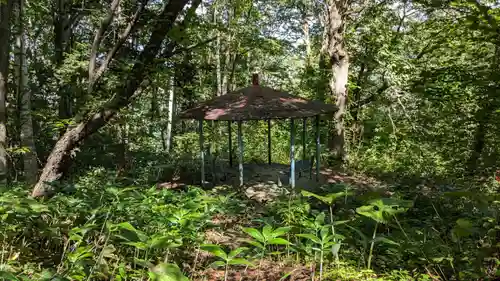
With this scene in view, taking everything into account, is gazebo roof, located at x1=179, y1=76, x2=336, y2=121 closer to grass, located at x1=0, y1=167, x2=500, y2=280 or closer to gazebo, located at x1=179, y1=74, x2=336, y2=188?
gazebo, located at x1=179, y1=74, x2=336, y2=188

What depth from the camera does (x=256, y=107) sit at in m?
8.21

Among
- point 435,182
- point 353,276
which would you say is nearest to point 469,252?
point 353,276

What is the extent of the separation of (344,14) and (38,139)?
34.3ft

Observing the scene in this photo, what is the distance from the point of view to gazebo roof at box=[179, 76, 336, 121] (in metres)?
8.05

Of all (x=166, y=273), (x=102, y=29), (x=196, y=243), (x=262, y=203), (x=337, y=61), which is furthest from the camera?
(x=337, y=61)

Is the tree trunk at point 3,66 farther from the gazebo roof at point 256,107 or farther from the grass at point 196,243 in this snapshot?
the gazebo roof at point 256,107

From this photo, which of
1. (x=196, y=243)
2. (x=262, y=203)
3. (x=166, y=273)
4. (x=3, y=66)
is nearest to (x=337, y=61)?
(x=262, y=203)

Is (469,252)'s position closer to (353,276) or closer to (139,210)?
(353,276)

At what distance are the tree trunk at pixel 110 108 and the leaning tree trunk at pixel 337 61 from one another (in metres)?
7.66

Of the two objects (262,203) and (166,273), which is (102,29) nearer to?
(166,273)

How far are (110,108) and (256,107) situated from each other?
4067 millimetres

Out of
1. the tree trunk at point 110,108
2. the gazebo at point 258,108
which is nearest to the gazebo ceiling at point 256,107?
the gazebo at point 258,108

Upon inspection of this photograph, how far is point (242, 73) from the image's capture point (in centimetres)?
2045

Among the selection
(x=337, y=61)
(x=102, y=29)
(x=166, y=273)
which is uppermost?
(x=337, y=61)
